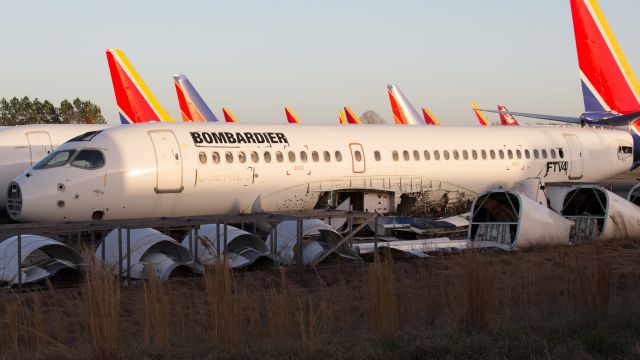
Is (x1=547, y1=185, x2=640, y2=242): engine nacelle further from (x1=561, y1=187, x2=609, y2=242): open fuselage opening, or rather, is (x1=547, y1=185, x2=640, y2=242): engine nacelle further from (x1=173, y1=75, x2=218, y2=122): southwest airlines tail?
(x1=173, y1=75, x2=218, y2=122): southwest airlines tail

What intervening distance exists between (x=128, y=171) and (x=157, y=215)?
55.4 inches

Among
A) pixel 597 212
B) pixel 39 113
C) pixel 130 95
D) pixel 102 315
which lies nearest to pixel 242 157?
pixel 597 212

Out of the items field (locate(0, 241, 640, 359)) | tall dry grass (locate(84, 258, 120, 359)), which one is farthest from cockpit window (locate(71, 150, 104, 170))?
tall dry grass (locate(84, 258, 120, 359))

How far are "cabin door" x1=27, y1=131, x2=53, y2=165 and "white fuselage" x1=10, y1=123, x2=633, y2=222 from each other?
692cm

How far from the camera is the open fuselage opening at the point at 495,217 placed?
20.2 meters

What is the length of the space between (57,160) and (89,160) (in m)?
0.81

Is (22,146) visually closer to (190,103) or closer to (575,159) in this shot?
(575,159)

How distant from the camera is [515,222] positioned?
2019 cm

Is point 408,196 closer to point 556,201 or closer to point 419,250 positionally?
point 556,201

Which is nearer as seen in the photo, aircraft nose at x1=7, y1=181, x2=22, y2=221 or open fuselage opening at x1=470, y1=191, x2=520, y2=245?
open fuselage opening at x1=470, y1=191, x2=520, y2=245

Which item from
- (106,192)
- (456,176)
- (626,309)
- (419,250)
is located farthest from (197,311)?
(456,176)

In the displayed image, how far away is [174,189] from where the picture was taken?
21953 millimetres

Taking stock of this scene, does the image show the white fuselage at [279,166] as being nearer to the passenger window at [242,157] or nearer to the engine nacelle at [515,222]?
the passenger window at [242,157]

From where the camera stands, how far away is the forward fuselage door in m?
25.2
